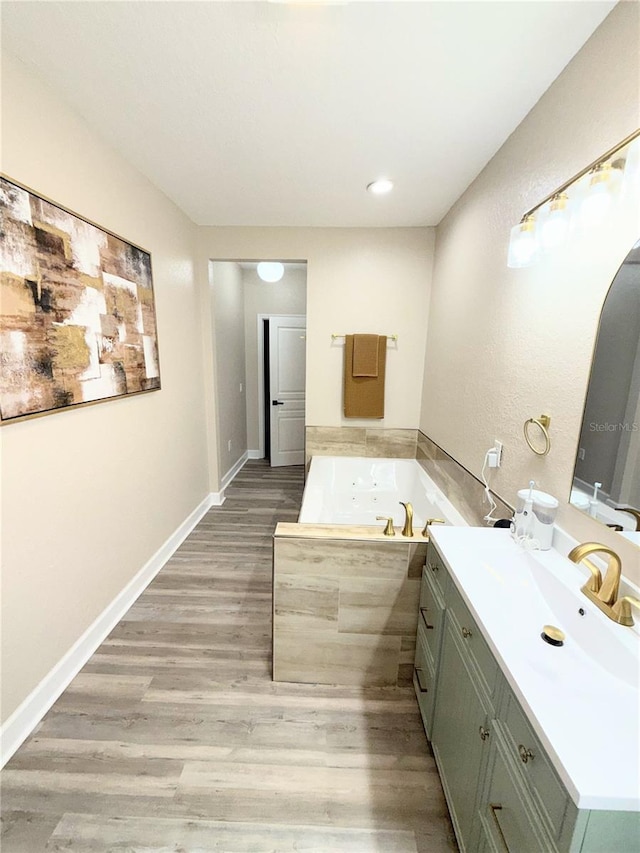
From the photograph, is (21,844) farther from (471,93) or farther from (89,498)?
(471,93)

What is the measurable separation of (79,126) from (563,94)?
2048 millimetres

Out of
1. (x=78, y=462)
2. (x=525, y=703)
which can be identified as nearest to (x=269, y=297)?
(x=78, y=462)

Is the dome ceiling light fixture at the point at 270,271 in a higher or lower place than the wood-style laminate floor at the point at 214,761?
higher

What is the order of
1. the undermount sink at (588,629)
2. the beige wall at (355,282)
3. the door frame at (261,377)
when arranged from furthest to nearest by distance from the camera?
the door frame at (261,377)
the beige wall at (355,282)
the undermount sink at (588,629)

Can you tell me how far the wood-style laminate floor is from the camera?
3.80 ft

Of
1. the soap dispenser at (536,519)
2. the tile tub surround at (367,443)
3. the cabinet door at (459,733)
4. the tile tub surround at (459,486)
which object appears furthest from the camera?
the tile tub surround at (367,443)

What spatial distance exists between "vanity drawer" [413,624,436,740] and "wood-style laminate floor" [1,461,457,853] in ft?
0.35

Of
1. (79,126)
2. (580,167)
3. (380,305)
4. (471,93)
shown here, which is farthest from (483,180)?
(79,126)

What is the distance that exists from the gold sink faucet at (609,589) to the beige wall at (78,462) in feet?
6.46

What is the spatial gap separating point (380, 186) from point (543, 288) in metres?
1.36

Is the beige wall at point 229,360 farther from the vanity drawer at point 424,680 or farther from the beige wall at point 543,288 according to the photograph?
the vanity drawer at point 424,680

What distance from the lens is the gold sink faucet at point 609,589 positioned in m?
0.93

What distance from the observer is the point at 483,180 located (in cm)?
198

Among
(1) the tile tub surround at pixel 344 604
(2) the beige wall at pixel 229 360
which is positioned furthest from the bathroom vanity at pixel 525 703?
(2) the beige wall at pixel 229 360
